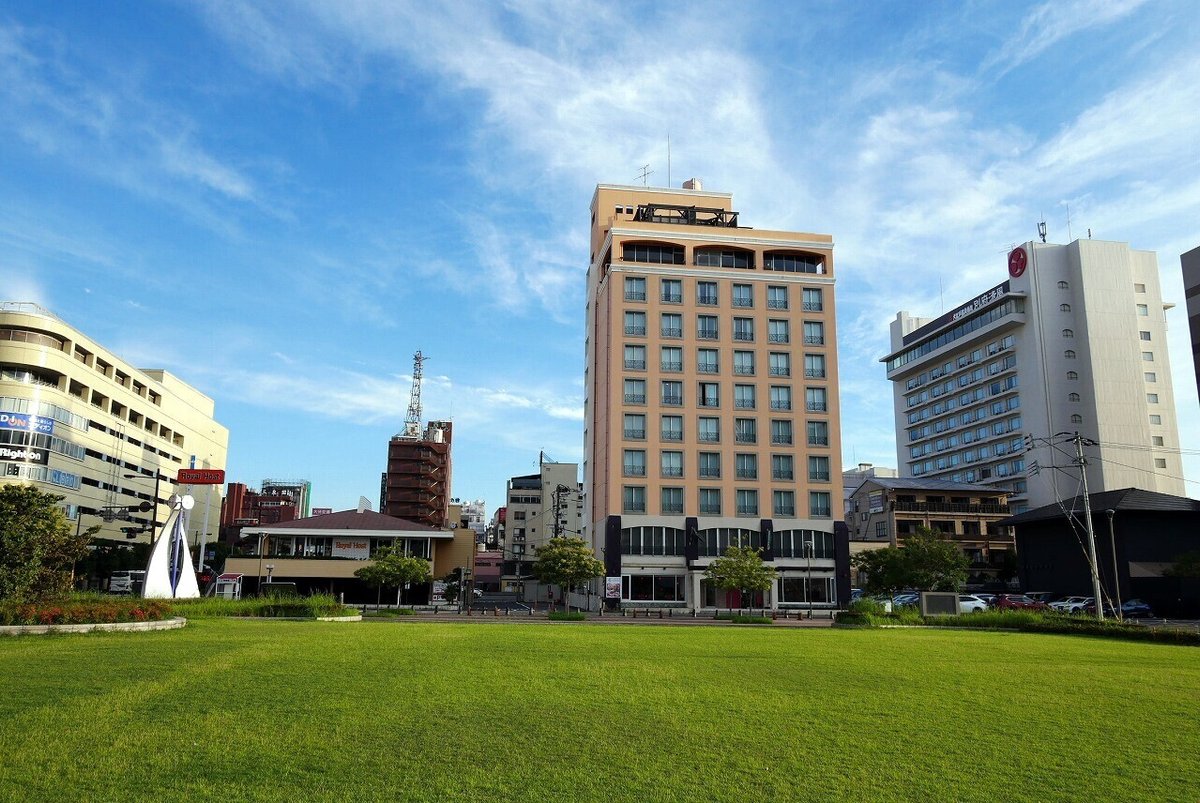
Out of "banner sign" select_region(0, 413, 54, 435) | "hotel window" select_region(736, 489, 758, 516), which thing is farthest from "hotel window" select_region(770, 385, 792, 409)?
"banner sign" select_region(0, 413, 54, 435)

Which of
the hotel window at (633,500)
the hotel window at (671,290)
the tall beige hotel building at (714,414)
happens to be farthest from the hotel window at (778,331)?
the hotel window at (633,500)

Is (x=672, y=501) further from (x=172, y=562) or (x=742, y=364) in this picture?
(x=172, y=562)

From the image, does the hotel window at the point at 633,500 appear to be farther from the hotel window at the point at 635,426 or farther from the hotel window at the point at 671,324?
the hotel window at the point at 671,324

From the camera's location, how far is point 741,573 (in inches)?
2208

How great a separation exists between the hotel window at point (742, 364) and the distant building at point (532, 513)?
180 feet

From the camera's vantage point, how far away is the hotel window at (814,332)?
7500cm

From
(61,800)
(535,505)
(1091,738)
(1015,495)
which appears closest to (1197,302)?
(1015,495)

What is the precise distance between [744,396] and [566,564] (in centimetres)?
2401

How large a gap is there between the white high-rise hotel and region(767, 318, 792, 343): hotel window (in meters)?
44.1

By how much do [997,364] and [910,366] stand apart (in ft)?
A: 55.9

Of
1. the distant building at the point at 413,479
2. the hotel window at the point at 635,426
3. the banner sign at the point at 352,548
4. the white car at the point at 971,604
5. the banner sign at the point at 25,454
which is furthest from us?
the distant building at the point at 413,479

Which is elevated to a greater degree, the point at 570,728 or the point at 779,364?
the point at 779,364

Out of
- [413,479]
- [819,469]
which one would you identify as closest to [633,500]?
[819,469]

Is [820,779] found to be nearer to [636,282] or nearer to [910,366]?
[636,282]
